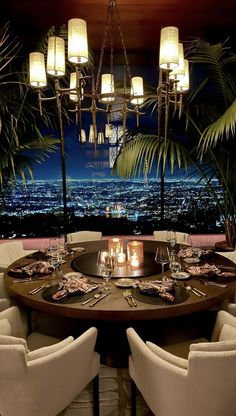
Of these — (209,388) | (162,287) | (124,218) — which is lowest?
(209,388)

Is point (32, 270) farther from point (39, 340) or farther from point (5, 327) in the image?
point (5, 327)

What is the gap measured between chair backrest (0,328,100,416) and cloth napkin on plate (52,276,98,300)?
37cm

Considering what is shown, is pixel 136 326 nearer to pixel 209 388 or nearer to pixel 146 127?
pixel 209 388

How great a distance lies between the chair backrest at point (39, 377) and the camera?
Result: 1350 millimetres

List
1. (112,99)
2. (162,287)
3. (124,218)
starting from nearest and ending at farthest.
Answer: (162,287), (112,99), (124,218)

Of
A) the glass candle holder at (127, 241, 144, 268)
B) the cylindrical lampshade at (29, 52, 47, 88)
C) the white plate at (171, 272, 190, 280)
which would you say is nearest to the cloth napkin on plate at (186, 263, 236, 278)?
the white plate at (171, 272, 190, 280)

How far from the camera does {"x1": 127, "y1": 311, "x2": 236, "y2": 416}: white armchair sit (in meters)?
1.29

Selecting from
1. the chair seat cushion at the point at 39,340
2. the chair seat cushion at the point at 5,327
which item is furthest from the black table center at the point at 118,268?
the chair seat cushion at the point at 5,327

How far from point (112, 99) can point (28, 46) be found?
6.55 ft

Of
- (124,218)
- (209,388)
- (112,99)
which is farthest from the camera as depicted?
(124,218)

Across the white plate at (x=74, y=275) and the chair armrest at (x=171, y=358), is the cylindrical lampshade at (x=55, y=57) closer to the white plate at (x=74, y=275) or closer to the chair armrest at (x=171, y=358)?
the white plate at (x=74, y=275)

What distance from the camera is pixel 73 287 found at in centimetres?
191

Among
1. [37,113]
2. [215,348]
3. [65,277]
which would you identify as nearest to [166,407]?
[215,348]

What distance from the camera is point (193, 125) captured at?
378 cm
